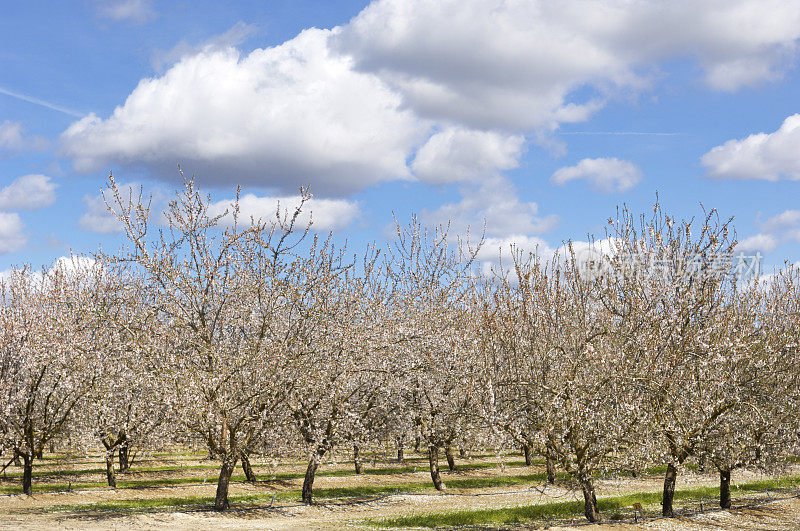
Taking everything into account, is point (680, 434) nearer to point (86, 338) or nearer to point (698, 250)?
point (698, 250)

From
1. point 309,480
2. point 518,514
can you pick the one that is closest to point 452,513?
point 518,514

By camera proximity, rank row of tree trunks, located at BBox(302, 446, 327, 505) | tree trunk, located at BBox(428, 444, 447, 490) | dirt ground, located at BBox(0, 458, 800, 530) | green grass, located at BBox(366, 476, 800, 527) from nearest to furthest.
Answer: dirt ground, located at BBox(0, 458, 800, 530), green grass, located at BBox(366, 476, 800, 527), row of tree trunks, located at BBox(302, 446, 327, 505), tree trunk, located at BBox(428, 444, 447, 490)

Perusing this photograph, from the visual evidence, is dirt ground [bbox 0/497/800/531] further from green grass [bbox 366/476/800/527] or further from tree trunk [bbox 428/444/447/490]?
tree trunk [bbox 428/444/447/490]

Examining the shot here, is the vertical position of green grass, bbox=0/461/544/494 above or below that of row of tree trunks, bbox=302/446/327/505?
below

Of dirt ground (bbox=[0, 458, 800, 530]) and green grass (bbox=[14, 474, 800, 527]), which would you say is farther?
green grass (bbox=[14, 474, 800, 527])

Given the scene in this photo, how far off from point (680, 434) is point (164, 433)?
17.3m

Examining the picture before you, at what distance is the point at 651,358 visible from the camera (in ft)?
69.5

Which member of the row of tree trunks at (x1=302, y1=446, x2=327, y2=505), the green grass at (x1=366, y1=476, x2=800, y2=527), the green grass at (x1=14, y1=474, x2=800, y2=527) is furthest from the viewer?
the row of tree trunks at (x1=302, y1=446, x2=327, y2=505)

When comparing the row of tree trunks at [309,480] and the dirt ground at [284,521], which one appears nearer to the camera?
the dirt ground at [284,521]

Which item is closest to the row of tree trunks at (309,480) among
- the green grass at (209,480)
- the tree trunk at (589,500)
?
the green grass at (209,480)

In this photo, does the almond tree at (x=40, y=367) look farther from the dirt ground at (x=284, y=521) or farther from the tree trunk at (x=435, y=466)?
the tree trunk at (x=435, y=466)

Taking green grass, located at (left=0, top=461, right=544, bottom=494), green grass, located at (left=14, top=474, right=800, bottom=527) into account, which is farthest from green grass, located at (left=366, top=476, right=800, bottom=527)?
green grass, located at (left=0, top=461, right=544, bottom=494)

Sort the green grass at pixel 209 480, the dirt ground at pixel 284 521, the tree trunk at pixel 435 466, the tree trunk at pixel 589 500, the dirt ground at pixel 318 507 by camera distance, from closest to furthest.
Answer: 1. the tree trunk at pixel 589 500
2. the dirt ground at pixel 284 521
3. the dirt ground at pixel 318 507
4. the green grass at pixel 209 480
5. the tree trunk at pixel 435 466

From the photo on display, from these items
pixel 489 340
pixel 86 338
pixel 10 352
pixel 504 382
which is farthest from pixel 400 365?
pixel 10 352
